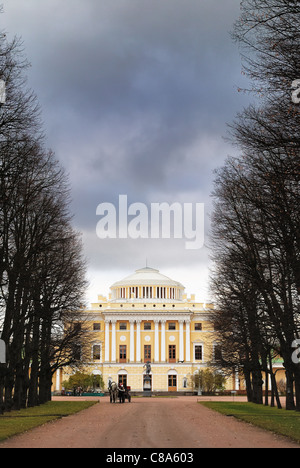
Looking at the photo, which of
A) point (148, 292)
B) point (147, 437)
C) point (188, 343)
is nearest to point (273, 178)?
point (147, 437)

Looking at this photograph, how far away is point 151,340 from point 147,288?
1518 centimetres

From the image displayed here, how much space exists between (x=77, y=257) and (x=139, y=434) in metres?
31.3

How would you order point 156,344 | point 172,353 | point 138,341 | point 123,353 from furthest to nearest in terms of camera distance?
point 138,341
point 123,353
point 156,344
point 172,353

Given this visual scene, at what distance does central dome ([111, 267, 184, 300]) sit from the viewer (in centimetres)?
14488

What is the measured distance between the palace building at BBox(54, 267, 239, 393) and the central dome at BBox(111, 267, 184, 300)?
5.63 metres

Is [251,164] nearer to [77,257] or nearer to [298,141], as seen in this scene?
[298,141]

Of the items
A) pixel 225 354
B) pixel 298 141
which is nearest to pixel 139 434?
pixel 298 141

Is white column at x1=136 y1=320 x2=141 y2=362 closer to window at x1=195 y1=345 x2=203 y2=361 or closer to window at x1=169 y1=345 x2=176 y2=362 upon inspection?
window at x1=169 y1=345 x2=176 y2=362

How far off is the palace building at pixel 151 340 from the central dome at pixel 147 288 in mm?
5634

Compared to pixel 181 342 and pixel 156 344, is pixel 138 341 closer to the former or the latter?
pixel 156 344

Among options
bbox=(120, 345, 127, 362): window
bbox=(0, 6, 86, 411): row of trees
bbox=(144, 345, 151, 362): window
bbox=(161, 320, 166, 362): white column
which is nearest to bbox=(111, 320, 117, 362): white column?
bbox=(120, 345, 127, 362): window

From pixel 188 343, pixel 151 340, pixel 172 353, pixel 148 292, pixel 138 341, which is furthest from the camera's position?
pixel 148 292

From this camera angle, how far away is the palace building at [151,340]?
425 ft

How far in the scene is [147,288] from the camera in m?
145
